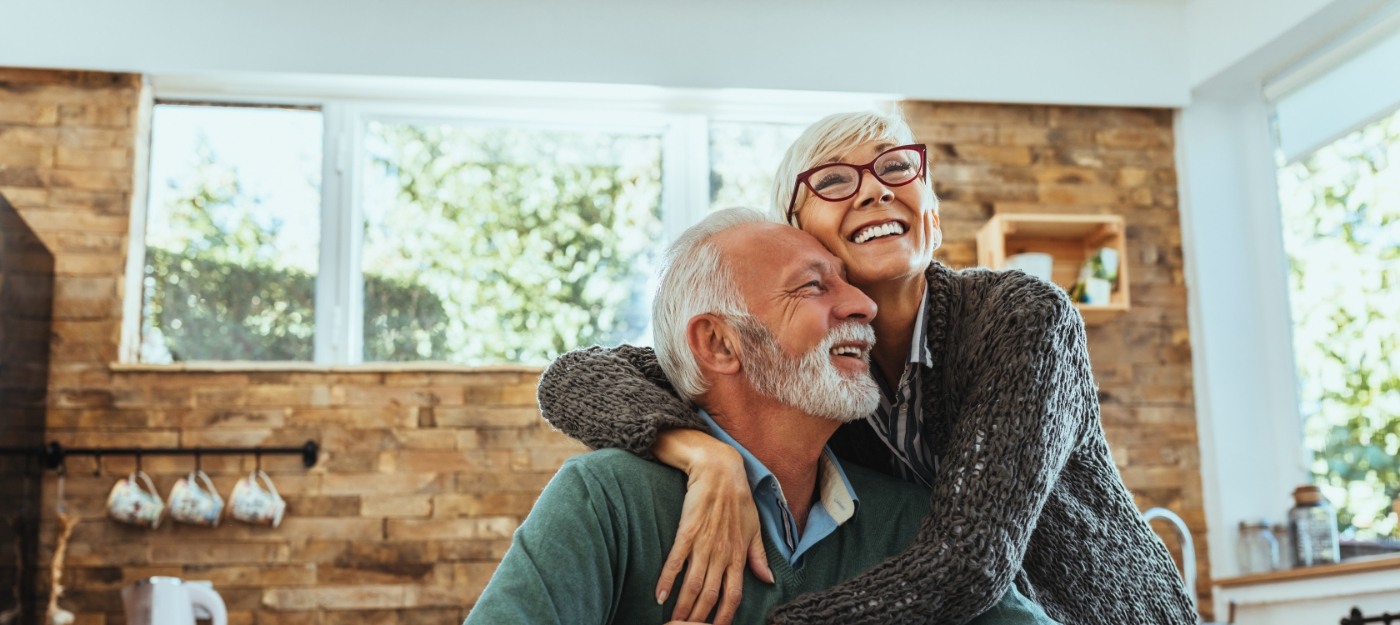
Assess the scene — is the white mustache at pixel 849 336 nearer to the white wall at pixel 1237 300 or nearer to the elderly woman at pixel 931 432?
the elderly woman at pixel 931 432

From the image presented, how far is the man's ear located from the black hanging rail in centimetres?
236

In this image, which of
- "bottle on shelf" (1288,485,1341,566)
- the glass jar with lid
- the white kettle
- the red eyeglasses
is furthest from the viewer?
the glass jar with lid

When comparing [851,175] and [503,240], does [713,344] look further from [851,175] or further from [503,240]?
[503,240]

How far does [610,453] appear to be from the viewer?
4.77 ft

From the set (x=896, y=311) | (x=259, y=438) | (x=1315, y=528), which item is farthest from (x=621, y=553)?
(x=1315, y=528)

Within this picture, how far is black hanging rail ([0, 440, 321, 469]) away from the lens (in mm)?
3523

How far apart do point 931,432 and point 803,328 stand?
0.22m

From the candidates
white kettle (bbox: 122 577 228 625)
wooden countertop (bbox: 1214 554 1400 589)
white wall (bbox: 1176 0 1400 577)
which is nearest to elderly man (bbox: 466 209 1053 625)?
white kettle (bbox: 122 577 228 625)

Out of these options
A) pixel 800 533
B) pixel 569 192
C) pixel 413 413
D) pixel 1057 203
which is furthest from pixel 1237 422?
pixel 800 533

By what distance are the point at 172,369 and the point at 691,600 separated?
275cm

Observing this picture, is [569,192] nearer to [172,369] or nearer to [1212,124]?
[172,369]

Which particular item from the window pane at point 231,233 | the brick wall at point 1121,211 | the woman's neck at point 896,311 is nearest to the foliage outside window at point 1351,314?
the brick wall at point 1121,211

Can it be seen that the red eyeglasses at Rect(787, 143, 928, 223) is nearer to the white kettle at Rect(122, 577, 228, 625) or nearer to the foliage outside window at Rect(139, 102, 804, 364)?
the white kettle at Rect(122, 577, 228, 625)

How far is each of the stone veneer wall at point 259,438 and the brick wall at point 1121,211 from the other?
5.09 ft
